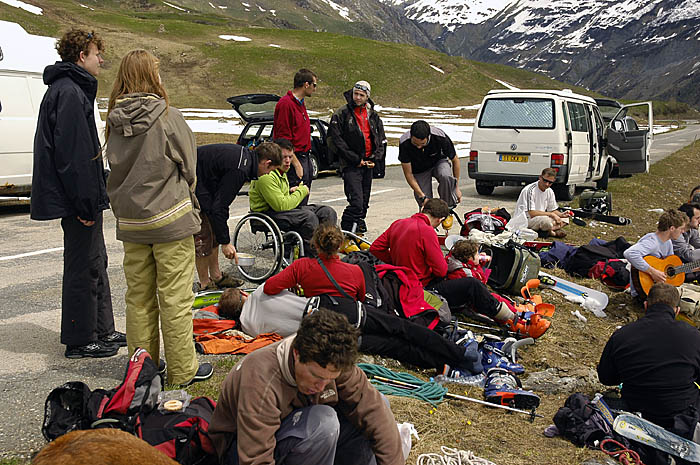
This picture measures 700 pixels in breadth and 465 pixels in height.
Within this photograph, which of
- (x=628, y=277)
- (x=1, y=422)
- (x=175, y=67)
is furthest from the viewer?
(x=175, y=67)

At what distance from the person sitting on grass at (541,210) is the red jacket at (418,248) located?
14.0 ft

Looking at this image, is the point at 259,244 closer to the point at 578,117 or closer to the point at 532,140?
the point at 532,140

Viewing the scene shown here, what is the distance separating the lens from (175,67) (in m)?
73.1

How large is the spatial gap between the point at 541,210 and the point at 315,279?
6019 mm

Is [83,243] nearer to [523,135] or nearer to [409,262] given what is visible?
[409,262]

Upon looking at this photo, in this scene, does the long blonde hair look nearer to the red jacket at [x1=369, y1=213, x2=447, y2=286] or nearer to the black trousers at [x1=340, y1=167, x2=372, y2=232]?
the red jacket at [x1=369, y1=213, x2=447, y2=286]

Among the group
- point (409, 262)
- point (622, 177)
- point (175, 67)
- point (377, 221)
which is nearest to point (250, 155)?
point (409, 262)

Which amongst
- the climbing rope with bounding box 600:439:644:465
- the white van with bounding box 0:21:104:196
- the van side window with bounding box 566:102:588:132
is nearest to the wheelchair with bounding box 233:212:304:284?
the climbing rope with bounding box 600:439:644:465

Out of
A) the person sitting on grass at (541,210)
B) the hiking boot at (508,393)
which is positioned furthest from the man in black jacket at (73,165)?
the person sitting on grass at (541,210)

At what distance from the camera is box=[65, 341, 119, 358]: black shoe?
15.4ft

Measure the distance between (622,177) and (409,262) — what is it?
49.1 ft

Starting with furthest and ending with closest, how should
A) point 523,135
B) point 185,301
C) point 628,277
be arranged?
point 523,135
point 628,277
point 185,301

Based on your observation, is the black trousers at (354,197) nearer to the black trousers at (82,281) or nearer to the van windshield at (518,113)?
the black trousers at (82,281)

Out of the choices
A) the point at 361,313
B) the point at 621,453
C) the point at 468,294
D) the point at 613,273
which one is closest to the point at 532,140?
the point at 613,273
